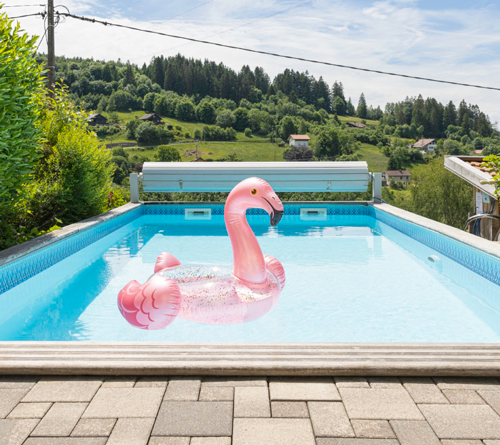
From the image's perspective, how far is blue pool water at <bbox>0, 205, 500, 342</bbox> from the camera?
3.36 meters

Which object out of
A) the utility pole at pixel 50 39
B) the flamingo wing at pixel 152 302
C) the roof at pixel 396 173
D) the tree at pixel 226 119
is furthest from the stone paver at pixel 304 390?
the tree at pixel 226 119

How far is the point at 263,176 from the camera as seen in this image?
10094 millimetres

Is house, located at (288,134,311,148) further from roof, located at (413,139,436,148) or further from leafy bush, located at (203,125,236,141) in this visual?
roof, located at (413,139,436,148)

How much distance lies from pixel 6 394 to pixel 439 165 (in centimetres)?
2993

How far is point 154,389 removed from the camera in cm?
188

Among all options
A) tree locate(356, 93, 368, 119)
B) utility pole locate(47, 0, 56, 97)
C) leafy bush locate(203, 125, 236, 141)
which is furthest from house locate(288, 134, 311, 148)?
utility pole locate(47, 0, 56, 97)

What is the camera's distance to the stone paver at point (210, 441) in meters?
1.53

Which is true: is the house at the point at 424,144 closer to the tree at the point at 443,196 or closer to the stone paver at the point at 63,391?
the tree at the point at 443,196

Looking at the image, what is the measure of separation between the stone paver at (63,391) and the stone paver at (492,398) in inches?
63.4

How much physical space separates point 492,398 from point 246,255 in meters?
1.99

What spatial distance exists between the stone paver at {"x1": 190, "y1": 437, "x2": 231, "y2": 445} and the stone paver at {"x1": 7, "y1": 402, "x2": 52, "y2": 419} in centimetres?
62

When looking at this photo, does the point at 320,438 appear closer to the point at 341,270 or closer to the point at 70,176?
the point at 341,270

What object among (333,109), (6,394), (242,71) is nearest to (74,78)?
(242,71)

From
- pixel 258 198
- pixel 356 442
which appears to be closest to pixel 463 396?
pixel 356 442
